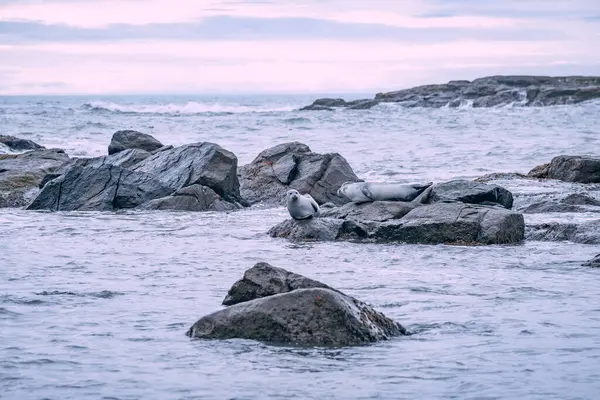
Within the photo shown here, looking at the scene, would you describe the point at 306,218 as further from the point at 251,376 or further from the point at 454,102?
the point at 454,102

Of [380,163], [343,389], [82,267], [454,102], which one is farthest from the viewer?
[454,102]

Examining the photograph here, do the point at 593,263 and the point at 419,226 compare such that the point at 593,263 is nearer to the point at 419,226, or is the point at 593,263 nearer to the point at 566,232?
the point at 566,232

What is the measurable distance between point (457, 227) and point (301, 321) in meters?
5.57

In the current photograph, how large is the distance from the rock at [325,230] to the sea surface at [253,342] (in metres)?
0.44

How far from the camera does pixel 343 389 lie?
5820mm

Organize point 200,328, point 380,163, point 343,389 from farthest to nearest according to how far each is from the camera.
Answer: point 380,163 < point 200,328 < point 343,389

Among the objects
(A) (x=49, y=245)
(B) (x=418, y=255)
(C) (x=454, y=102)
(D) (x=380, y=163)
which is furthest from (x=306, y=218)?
(C) (x=454, y=102)

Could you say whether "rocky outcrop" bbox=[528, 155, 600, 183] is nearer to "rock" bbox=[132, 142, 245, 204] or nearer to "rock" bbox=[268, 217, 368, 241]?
"rock" bbox=[132, 142, 245, 204]

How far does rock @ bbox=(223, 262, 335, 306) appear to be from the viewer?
7.73m

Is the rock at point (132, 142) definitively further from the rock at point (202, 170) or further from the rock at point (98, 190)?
the rock at point (98, 190)

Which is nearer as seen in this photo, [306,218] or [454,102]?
[306,218]

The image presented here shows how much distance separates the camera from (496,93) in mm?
75562

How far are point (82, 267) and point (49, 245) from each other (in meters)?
1.92

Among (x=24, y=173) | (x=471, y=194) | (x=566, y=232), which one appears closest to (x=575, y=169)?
(x=471, y=194)
